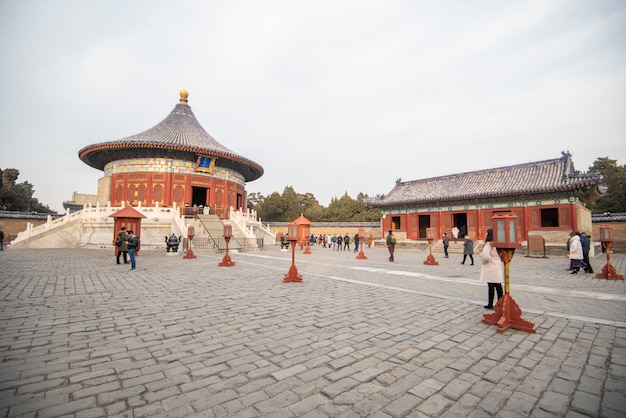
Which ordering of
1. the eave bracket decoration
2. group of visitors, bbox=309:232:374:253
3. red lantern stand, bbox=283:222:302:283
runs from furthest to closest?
the eave bracket decoration → group of visitors, bbox=309:232:374:253 → red lantern stand, bbox=283:222:302:283

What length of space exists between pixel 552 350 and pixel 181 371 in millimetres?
3959

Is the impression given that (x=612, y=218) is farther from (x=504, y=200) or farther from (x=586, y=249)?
(x=586, y=249)

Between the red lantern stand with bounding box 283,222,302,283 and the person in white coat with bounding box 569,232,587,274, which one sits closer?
the red lantern stand with bounding box 283,222,302,283

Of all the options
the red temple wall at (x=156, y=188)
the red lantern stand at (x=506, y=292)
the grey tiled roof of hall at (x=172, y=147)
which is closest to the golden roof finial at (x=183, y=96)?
the grey tiled roof of hall at (x=172, y=147)

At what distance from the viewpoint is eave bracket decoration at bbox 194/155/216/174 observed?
84.3ft

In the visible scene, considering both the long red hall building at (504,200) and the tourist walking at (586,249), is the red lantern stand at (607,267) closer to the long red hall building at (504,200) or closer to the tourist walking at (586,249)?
the tourist walking at (586,249)

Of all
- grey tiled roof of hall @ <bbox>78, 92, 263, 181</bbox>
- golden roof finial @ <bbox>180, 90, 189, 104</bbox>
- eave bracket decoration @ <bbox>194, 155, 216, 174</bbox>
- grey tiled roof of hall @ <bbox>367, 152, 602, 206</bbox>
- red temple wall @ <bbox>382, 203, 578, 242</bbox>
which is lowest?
red temple wall @ <bbox>382, 203, 578, 242</bbox>

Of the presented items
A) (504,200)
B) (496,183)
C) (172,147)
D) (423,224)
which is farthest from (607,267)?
(172,147)

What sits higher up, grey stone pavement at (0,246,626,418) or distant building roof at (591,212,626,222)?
distant building roof at (591,212,626,222)

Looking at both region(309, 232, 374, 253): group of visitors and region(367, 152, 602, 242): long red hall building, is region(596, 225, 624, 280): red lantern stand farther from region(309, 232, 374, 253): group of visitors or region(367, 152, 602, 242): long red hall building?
region(309, 232, 374, 253): group of visitors

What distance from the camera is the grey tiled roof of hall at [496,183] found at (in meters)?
18.9

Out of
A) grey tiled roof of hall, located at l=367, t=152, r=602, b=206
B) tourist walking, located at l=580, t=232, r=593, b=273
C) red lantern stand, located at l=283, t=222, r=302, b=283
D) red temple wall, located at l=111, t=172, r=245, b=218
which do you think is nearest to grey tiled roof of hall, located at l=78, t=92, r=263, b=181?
red temple wall, located at l=111, t=172, r=245, b=218

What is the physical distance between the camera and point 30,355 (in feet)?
10.1

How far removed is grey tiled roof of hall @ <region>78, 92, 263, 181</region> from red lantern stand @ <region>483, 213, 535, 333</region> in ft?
80.1
